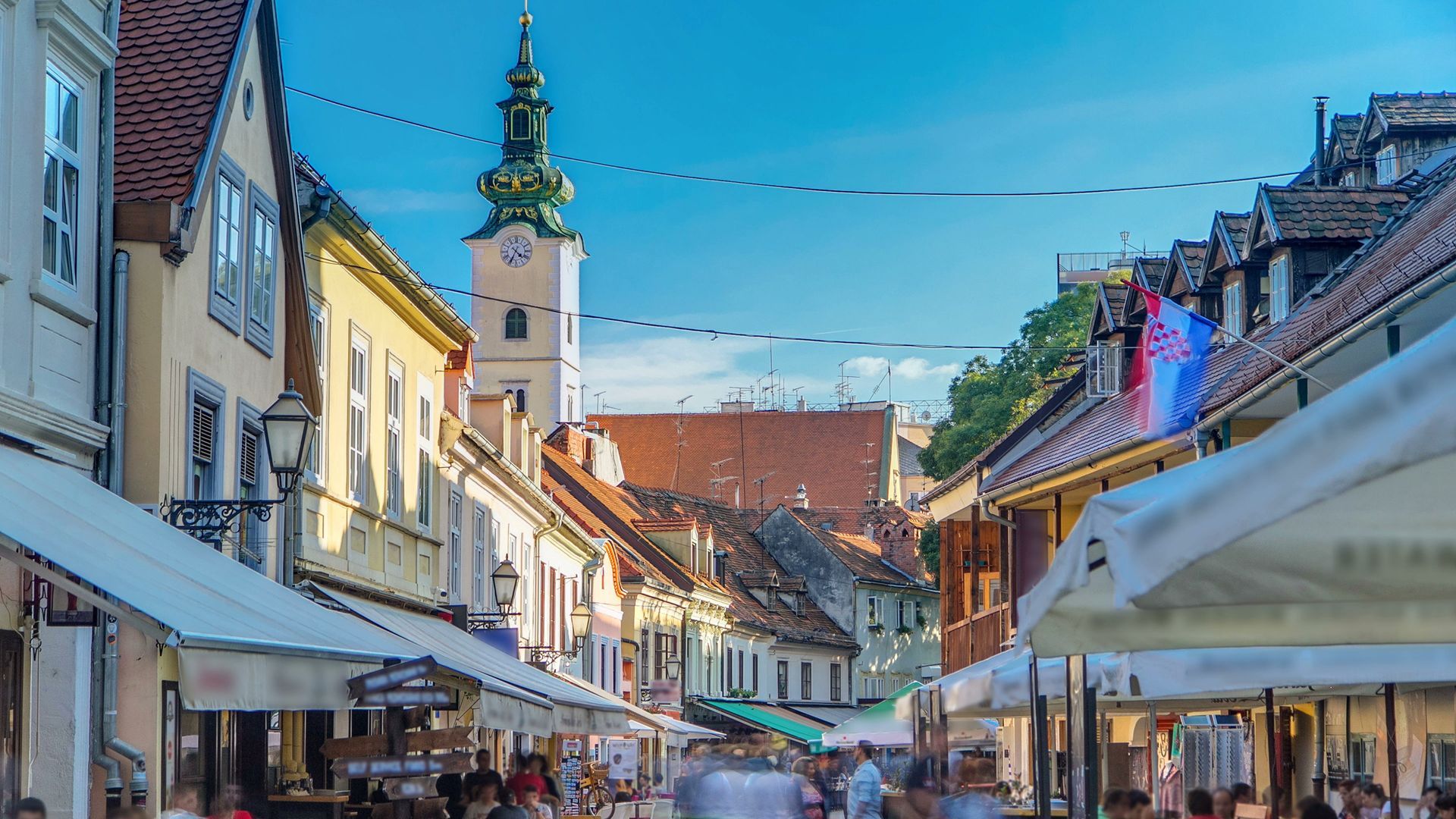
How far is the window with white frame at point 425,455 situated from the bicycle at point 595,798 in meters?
6.17

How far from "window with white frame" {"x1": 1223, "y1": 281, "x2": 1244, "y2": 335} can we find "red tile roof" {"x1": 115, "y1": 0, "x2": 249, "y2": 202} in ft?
47.4

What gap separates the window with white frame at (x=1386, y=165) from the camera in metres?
25.2

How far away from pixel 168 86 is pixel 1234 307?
1557 centimetres

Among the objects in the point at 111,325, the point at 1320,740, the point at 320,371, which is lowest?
the point at 1320,740

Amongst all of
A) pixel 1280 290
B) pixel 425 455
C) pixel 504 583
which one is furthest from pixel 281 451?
pixel 1280 290

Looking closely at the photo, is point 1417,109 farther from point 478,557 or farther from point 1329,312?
point 478,557

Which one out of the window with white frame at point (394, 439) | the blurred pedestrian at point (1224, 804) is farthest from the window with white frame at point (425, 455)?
the blurred pedestrian at point (1224, 804)

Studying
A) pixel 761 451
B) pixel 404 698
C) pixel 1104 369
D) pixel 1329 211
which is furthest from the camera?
pixel 761 451

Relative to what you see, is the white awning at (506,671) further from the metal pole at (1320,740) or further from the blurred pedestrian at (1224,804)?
the metal pole at (1320,740)

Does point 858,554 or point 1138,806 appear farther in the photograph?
point 858,554

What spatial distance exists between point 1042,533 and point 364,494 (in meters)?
13.6

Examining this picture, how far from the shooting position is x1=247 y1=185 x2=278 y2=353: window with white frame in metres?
17.1

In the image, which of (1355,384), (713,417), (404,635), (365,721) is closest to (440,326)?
(365,721)

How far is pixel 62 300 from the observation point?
41.9 ft
